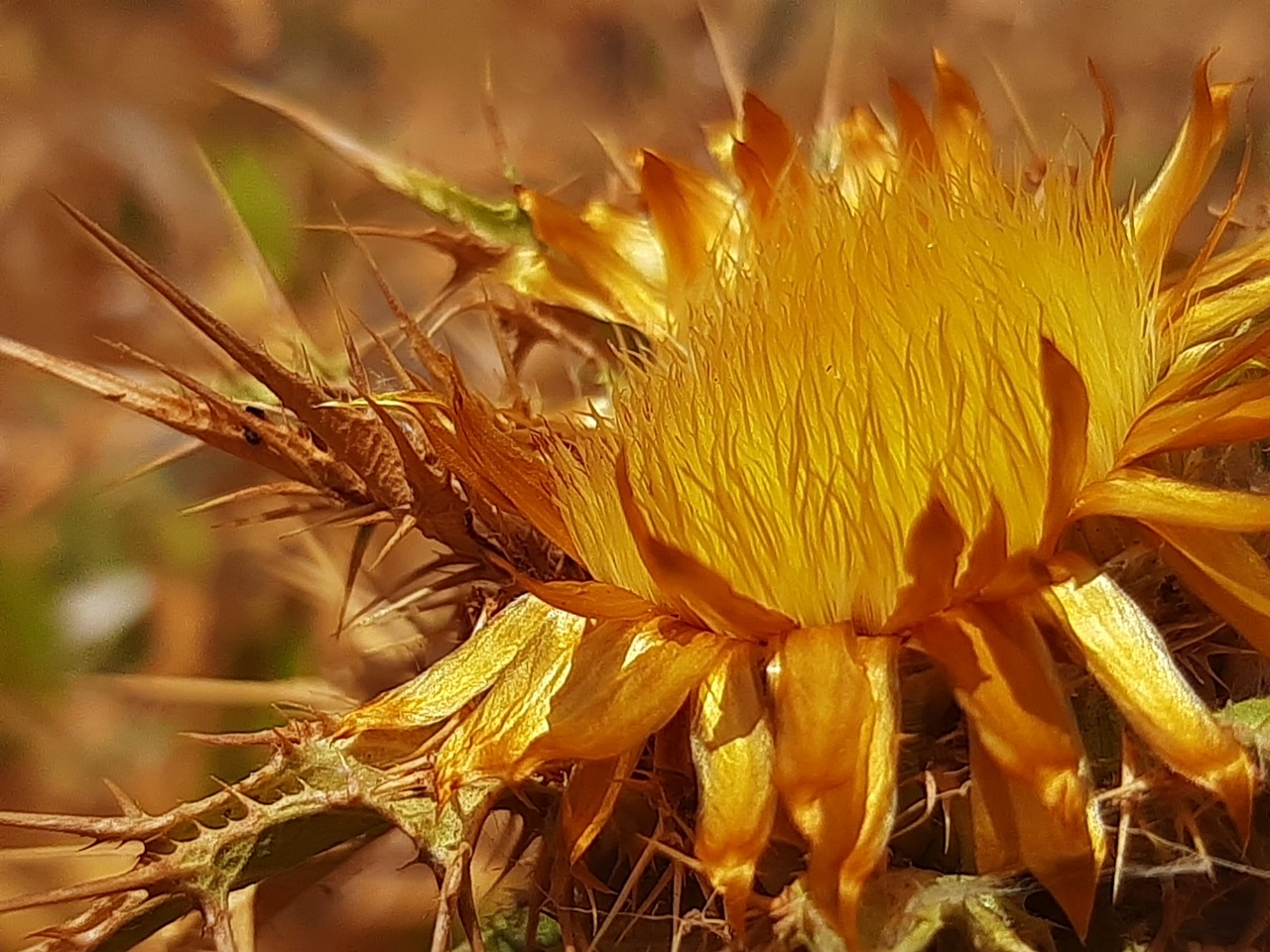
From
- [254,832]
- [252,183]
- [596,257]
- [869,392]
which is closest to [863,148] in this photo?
[596,257]

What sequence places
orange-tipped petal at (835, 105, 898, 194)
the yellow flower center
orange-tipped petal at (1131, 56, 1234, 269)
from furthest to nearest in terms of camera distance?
orange-tipped petal at (835, 105, 898, 194) < orange-tipped petal at (1131, 56, 1234, 269) < the yellow flower center

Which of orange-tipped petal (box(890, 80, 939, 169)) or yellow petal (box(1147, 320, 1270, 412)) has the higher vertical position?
orange-tipped petal (box(890, 80, 939, 169))

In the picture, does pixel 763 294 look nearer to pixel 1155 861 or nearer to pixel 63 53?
pixel 1155 861

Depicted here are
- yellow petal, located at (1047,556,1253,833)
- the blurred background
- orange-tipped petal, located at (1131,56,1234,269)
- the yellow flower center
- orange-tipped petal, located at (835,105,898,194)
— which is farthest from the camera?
the blurred background

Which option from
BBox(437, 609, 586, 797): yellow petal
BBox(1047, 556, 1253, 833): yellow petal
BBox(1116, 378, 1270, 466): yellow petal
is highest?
BBox(1116, 378, 1270, 466): yellow petal

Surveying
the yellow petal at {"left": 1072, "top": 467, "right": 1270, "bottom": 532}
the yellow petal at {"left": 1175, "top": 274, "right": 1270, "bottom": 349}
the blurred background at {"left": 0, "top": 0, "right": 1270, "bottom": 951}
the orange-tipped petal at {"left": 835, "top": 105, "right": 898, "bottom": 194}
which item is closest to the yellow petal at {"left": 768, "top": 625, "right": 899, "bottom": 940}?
the yellow petal at {"left": 1072, "top": 467, "right": 1270, "bottom": 532}

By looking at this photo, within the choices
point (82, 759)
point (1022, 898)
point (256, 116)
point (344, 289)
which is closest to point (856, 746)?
point (1022, 898)

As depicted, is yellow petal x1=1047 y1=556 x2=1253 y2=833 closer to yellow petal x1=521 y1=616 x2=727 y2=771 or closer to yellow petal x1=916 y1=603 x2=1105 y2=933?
yellow petal x1=916 y1=603 x2=1105 y2=933

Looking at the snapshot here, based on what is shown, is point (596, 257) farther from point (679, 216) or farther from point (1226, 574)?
point (1226, 574)
